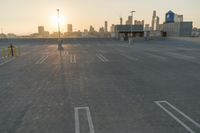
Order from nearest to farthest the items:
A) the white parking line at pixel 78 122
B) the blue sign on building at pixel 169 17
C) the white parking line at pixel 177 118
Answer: the white parking line at pixel 78 122 → the white parking line at pixel 177 118 → the blue sign on building at pixel 169 17

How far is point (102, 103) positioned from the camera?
6160 mm

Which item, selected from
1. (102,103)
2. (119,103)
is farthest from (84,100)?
(119,103)

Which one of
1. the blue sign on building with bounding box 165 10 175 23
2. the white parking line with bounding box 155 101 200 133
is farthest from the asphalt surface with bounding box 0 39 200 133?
the blue sign on building with bounding box 165 10 175 23

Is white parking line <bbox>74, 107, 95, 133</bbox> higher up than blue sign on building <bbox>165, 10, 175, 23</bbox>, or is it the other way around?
blue sign on building <bbox>165, 10, 175, 23</bbox>

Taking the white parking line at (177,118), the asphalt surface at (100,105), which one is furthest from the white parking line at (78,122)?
the white parking line at (177,118)

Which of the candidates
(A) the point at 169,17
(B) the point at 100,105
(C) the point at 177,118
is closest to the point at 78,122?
(B) the point at 100,105

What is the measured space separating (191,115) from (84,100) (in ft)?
12.2

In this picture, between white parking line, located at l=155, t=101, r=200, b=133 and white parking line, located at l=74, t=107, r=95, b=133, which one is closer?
white parking line, located at l=74, t=107, r=95, b=133

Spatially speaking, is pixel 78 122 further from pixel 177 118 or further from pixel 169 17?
pixel 169 17

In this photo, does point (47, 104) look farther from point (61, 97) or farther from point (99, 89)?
point (99, 89)

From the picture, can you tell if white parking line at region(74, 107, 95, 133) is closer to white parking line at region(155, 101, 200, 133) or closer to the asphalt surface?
the asphalt surface

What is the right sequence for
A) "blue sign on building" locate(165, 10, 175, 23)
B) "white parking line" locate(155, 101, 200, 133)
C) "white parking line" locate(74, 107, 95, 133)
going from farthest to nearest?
"blue sign on building" locate(165, 10, 175, 23)
"white parking line" locate(155, 101, 200, 133)
"white parking line" locate(74, 107, 95, 133)

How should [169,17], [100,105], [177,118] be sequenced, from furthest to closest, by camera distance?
[169,17] < [100,105] < [177,118]

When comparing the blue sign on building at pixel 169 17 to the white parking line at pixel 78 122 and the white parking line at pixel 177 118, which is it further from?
the white parking line at pixel 78 122
